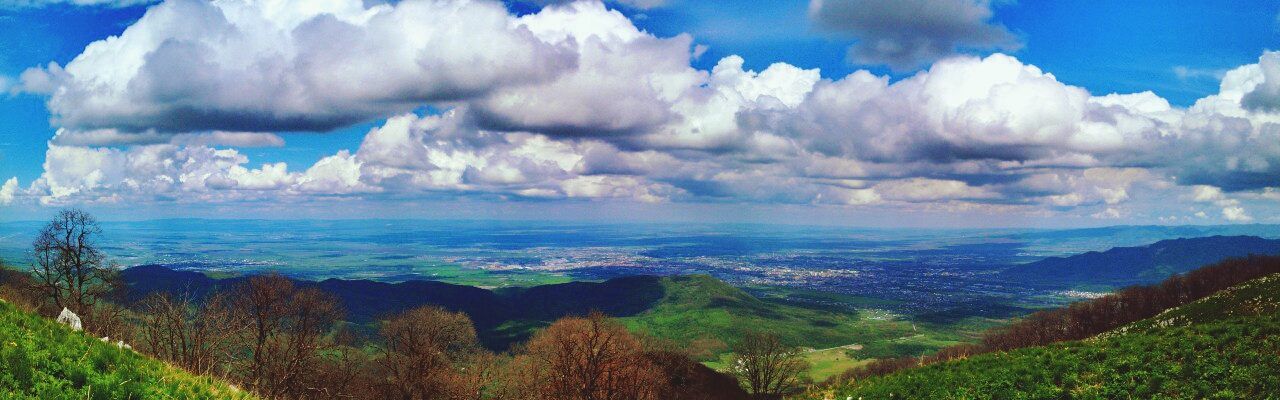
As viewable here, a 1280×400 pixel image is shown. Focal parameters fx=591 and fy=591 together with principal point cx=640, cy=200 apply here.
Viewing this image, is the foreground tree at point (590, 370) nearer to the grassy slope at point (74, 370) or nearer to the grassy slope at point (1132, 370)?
the grassy slope at point (1132, 370)

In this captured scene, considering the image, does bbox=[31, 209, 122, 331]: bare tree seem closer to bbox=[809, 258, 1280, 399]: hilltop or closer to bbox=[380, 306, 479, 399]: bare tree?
bbox=[380, 306, 479, 399]: bare tree

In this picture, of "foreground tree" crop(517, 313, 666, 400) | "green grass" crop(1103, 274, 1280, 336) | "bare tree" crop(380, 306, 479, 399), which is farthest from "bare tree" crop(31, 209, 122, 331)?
"green grass" crop(1103, 274, 1280, 336)

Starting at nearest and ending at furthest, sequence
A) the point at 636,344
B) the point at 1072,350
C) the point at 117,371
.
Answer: the point at 117,371 → the point at 1072,350 → the point at 636,344

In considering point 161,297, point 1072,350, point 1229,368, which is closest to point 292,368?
point 161,297

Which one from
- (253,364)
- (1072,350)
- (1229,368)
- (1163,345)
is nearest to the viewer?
(1229,368)

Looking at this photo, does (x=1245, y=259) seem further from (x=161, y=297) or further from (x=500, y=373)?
(x=161, y=297)

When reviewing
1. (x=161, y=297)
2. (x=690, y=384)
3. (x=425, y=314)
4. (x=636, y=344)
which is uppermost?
(x=161, y=297)
